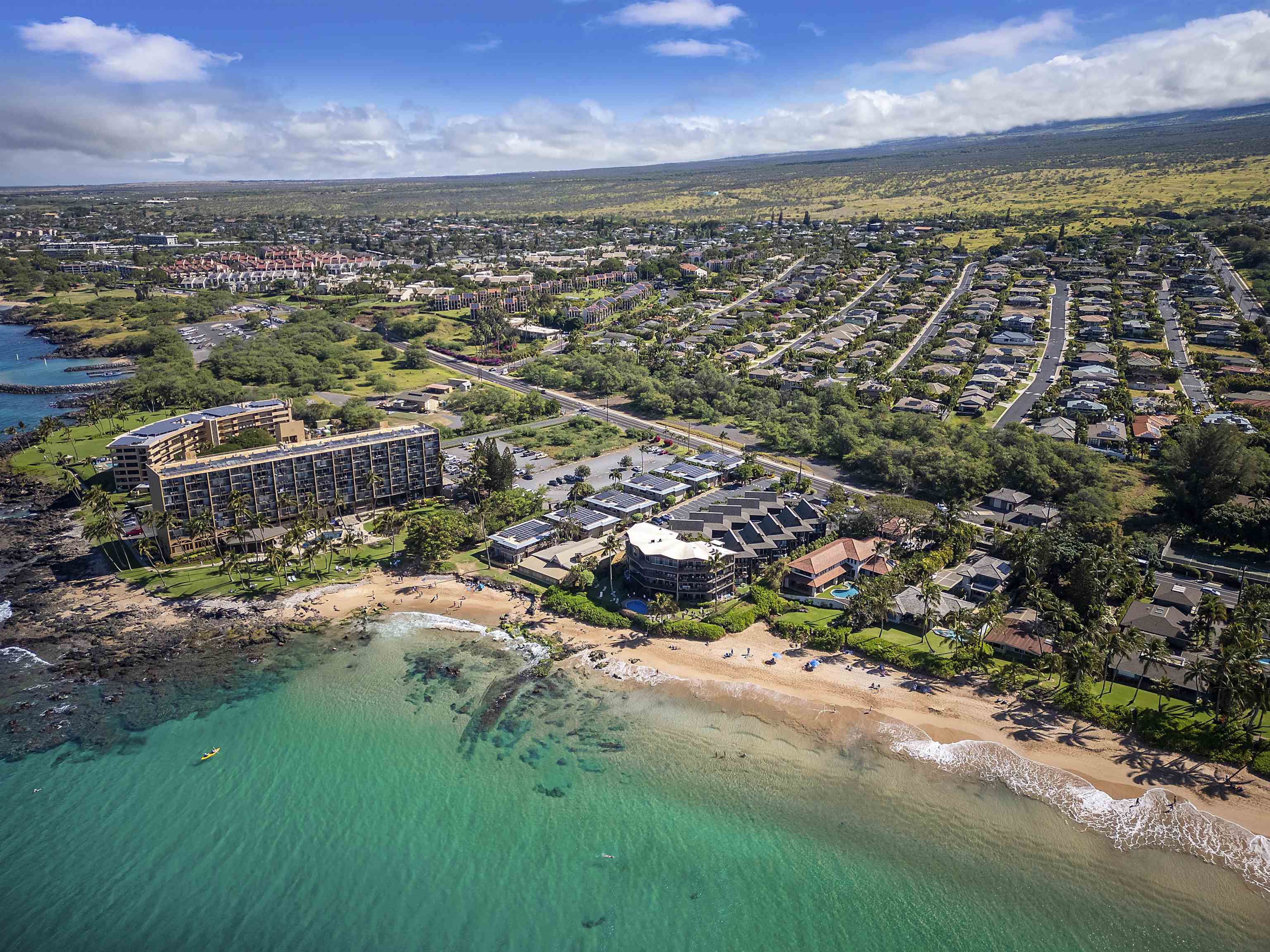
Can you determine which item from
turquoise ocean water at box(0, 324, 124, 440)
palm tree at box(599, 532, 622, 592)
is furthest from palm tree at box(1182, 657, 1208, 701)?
turquoise ocean water at box(0, 324, 124, 440)

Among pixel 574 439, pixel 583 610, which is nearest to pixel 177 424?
pixel 574 439

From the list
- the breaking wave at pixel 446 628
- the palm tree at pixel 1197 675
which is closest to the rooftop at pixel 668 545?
the breaking wave at pixel 446 628

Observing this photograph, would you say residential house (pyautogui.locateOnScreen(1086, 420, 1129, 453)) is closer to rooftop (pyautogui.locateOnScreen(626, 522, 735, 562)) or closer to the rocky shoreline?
rooftop (pyautogui.locateOnScreen(626, 522, 735, 562))

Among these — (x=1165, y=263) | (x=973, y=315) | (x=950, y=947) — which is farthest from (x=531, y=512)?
(x=1165, y=263)

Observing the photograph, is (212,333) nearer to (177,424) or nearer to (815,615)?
(177,424)

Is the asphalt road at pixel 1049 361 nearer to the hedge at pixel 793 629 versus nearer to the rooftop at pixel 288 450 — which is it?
the hedge at pixel 793 629

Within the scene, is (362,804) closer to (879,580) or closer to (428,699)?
(428,699)
